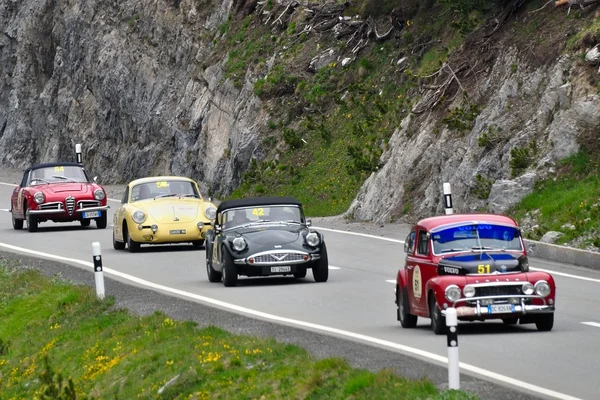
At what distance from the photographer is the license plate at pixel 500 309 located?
13.7 meters

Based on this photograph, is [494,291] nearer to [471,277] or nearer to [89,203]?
[471,277]

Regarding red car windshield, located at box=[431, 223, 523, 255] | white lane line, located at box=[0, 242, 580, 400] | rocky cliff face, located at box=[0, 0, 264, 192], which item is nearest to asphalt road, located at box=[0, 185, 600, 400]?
white lane line, located at box=[0, 242, 580, 400]

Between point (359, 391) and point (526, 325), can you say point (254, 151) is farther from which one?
point (359, 391)

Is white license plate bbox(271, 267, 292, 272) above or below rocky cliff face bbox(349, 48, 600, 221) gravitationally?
below

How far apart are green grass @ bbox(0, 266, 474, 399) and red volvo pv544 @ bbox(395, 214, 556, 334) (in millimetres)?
1865

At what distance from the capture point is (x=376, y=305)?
58.0 ft

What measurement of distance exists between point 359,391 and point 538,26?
22.4m

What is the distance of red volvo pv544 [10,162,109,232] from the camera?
106 feet

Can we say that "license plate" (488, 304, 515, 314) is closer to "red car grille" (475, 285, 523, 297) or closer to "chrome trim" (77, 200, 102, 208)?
"red car grille" (475, 285, 523, 297)

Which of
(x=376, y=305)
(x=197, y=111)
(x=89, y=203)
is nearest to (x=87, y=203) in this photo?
(x=89, y=203)

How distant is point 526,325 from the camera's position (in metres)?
15.0

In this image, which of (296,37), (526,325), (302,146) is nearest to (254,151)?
(302,146)

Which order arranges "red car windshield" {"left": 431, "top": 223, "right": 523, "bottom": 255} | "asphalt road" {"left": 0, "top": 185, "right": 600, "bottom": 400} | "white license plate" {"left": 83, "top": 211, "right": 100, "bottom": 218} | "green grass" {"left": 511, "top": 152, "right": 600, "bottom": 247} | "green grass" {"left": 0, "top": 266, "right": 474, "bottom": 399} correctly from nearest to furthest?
"green grass" {"left": 0, "top": 266, "right": 474, "bottom": 399} < "asphalt road" {"left": 0, "top": 185, "right": 600, "bottom": 400} < "red car windshield" {"left": 431, "top": 223, "right": 523, "bottom": 255} < "green grass" {"left": 511, "top": 152, "right": 600, "bottom": 247} < "white license plate" {"left": 83, "top": 211, "right": 100, "bottom": 218}

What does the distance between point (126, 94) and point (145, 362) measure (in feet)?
128
